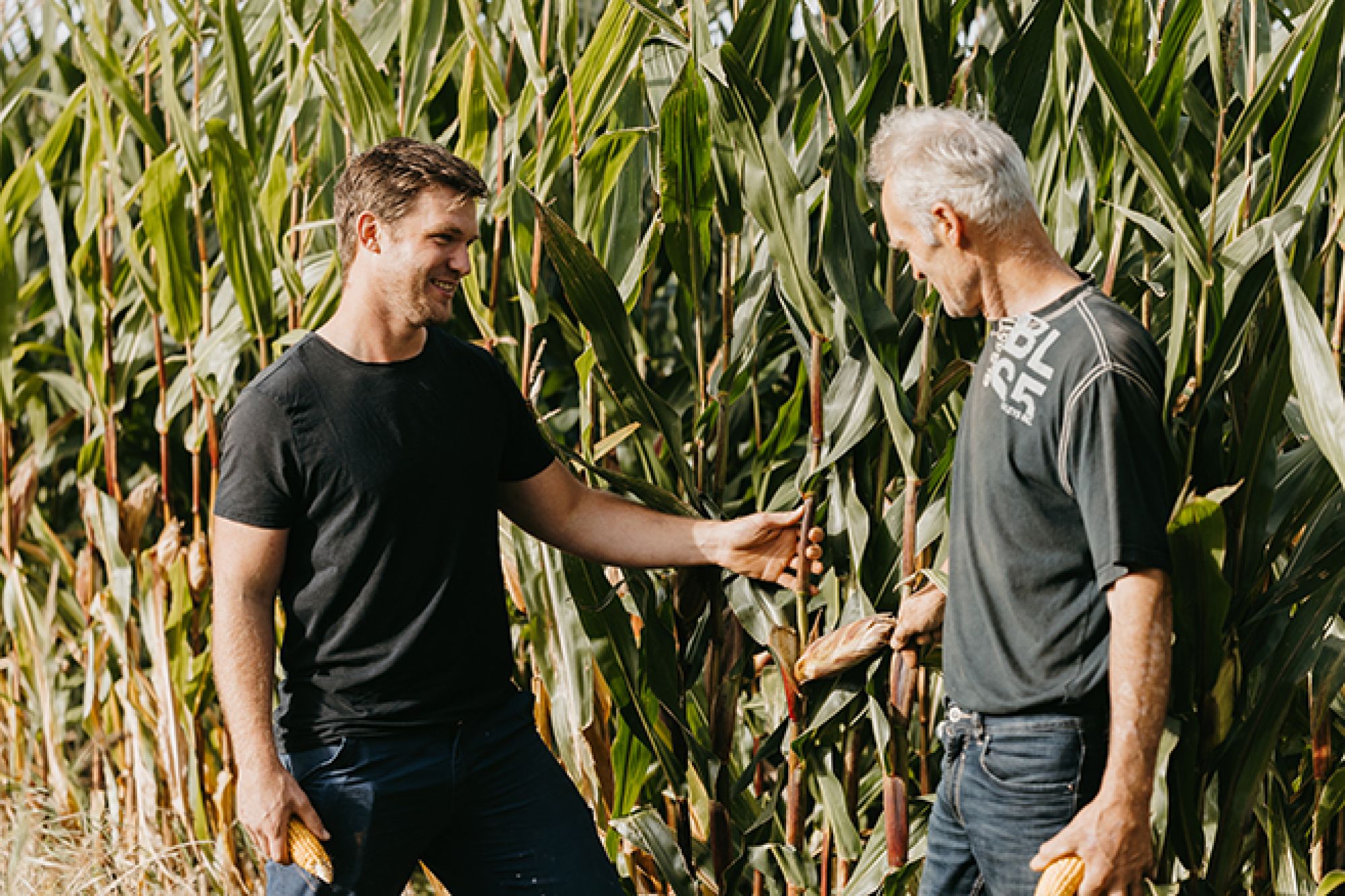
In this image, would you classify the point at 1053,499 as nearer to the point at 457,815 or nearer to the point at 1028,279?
the point at 1028,279

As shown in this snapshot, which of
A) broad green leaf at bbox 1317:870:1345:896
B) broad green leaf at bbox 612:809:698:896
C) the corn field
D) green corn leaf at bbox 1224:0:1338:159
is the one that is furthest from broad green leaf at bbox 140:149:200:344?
broad green leaf at bbox 1317:870:1345:896

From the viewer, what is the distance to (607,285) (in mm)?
1866

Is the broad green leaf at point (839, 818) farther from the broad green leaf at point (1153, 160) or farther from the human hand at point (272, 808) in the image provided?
the broad green leaf at point (1153, 160)

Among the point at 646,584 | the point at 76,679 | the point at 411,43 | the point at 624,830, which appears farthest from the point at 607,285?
the point at 76,679

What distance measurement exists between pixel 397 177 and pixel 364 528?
1.44 feet

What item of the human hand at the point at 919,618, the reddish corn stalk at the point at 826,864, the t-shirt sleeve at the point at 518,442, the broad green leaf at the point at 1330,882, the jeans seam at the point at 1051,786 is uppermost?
the t-shirt sleeve at the point at 518,442

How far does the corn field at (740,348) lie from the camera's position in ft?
5.15

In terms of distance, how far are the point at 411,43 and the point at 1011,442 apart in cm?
123

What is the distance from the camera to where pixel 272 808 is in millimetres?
1642

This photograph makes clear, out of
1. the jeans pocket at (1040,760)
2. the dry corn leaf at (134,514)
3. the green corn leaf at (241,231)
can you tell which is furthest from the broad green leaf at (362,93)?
the jeans pocket at (1040,760)

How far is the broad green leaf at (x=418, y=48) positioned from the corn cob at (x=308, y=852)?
1083 mm

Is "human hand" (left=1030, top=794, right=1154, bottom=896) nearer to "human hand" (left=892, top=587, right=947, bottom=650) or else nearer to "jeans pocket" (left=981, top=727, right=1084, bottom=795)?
"jeans pocket" (left=981, top=727, right=1084, bottom=795)

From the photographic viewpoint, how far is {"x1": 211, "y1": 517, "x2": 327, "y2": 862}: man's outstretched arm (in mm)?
1658

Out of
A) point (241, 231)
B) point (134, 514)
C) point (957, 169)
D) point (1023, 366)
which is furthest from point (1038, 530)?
point (134, 514)
